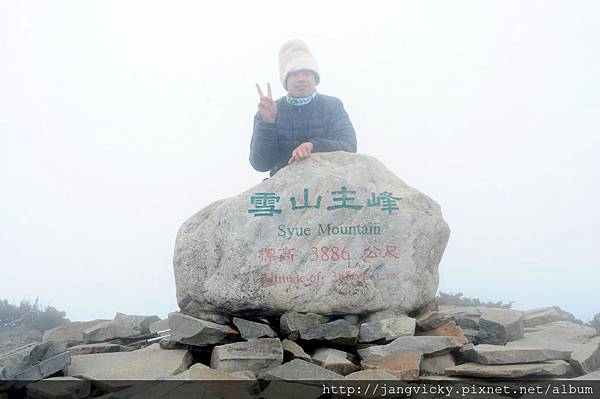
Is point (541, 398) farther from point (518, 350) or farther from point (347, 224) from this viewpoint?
point (347, 224)

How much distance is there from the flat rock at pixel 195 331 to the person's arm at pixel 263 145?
3516 mm

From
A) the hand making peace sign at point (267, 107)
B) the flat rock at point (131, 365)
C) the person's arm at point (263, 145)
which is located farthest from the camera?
the person's arm at point (263, 145)

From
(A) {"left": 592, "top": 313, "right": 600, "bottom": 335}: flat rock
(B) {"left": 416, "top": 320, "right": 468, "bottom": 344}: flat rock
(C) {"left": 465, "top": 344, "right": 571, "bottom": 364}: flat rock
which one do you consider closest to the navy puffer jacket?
(B) {"left": 416, "top": 320, "right": 468, "bottom": 344}: flat rock

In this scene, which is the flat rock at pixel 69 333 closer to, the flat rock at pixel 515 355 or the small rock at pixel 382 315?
the small rock at pixel 382 315

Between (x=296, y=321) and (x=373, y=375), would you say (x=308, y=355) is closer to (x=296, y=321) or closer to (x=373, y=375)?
(x=296, y=321)

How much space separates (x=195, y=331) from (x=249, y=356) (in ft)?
3.02

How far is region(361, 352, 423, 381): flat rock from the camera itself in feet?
19.7

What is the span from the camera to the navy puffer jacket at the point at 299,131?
952cm

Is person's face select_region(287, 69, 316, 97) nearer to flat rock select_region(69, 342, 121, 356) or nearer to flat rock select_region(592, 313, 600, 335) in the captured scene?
flat rock select_region(69, 342, 121, 356)

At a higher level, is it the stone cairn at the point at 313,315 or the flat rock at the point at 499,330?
the stone cairn at the point at 313,315

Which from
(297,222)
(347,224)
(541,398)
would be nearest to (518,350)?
(541,398)

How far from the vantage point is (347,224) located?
26.5 feet

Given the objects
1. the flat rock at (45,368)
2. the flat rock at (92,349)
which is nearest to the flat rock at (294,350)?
the flat rock at (45,368)

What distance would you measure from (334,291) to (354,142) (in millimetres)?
3240
